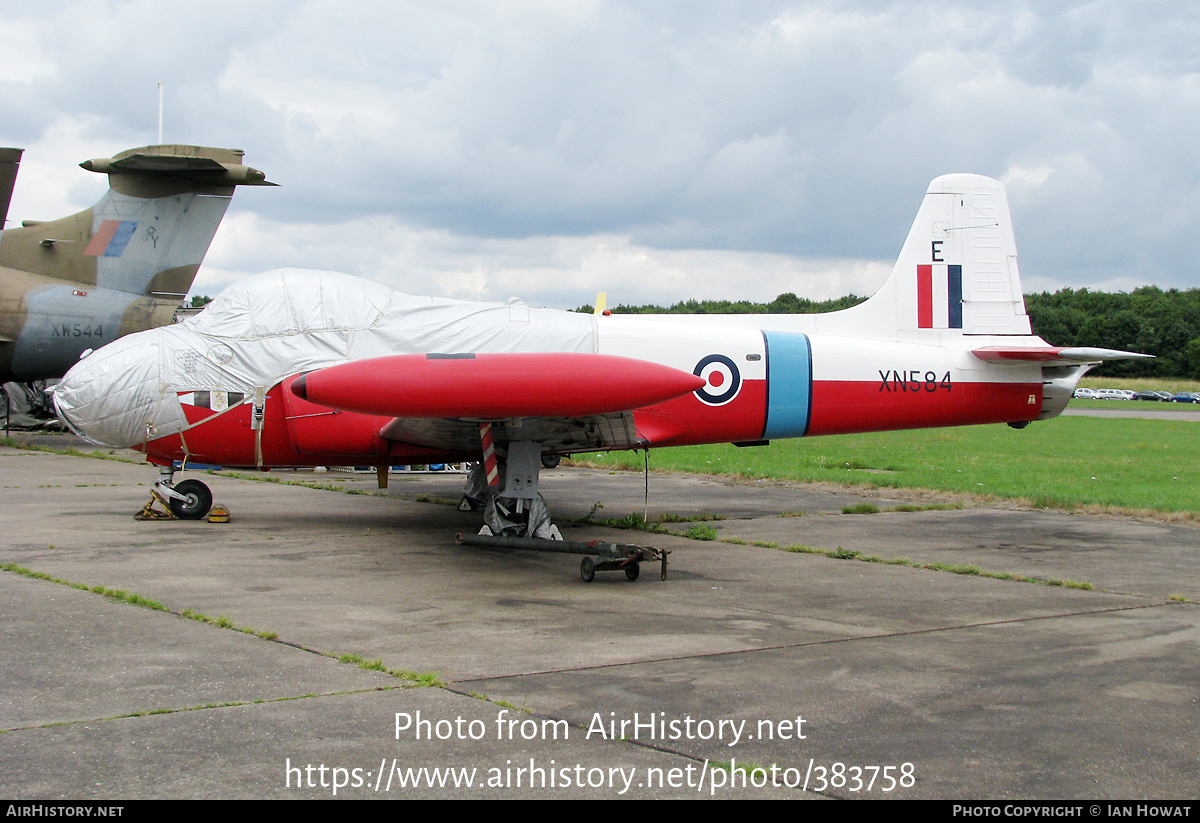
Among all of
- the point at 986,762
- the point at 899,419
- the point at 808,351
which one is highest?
the point at 808,351

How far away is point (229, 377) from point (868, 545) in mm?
6978

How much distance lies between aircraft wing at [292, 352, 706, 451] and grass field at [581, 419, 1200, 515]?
8683 millimetres

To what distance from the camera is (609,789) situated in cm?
375

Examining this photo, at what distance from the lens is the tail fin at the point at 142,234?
2100cm

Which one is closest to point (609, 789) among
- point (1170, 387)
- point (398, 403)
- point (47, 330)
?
point (398, 403)

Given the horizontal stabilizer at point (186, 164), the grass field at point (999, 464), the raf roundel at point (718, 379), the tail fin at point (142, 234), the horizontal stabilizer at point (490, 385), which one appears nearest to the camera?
the horizontal stabilizer at point (490, 385)

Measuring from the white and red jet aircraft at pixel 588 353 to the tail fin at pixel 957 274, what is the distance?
0.02 m

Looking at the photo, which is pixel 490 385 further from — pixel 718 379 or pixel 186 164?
pixel 186 164

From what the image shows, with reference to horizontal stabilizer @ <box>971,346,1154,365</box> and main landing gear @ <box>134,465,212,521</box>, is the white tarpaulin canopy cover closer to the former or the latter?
main landing gear @ <box>134,465,212,521</box>

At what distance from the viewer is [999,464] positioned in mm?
21531

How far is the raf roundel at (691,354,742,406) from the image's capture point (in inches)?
433

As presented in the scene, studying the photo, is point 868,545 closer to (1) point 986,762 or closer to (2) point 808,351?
(2) point 808,351

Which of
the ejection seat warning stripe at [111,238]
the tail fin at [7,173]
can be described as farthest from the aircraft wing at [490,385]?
the tail fin at [7,173]

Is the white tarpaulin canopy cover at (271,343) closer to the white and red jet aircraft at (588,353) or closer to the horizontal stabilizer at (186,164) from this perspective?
the white and red jet aircraft at (588,353)
